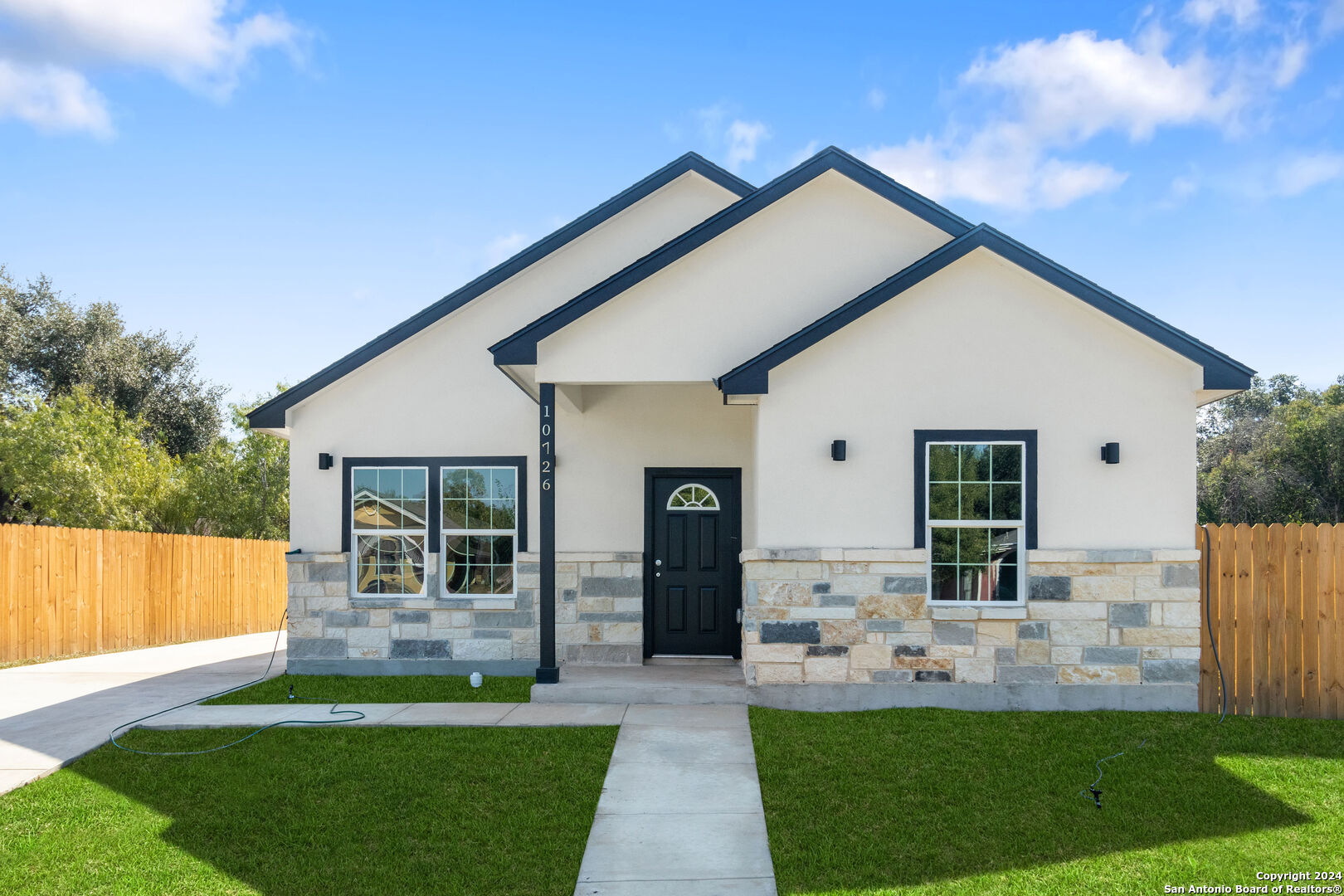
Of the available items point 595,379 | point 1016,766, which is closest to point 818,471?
point 595,379

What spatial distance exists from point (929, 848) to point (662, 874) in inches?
61.4

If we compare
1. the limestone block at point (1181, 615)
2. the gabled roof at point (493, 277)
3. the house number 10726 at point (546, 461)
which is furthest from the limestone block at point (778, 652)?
the gabled roof at point (493, 277)

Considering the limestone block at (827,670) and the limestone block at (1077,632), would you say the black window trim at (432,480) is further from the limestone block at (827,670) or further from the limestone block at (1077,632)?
the limestone block at (1077,632)

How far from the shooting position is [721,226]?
30.0ft

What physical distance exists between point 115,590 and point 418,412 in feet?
22.7

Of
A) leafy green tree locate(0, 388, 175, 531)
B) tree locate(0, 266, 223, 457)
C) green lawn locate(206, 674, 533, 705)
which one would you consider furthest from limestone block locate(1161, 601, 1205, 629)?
tree locate(0, 266, 223, 457)

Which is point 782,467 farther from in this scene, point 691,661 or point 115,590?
point 115,590

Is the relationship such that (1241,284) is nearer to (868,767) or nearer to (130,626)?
(868,767)

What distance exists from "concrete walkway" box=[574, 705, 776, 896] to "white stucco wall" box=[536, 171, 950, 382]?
3537 millimetres

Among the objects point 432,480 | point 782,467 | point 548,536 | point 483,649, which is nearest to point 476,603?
point 483,649

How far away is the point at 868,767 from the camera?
657 cm

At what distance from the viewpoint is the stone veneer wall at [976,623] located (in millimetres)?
8312

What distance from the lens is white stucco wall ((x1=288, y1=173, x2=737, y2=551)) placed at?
10.7 m

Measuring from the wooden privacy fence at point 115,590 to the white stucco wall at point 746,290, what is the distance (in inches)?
340
